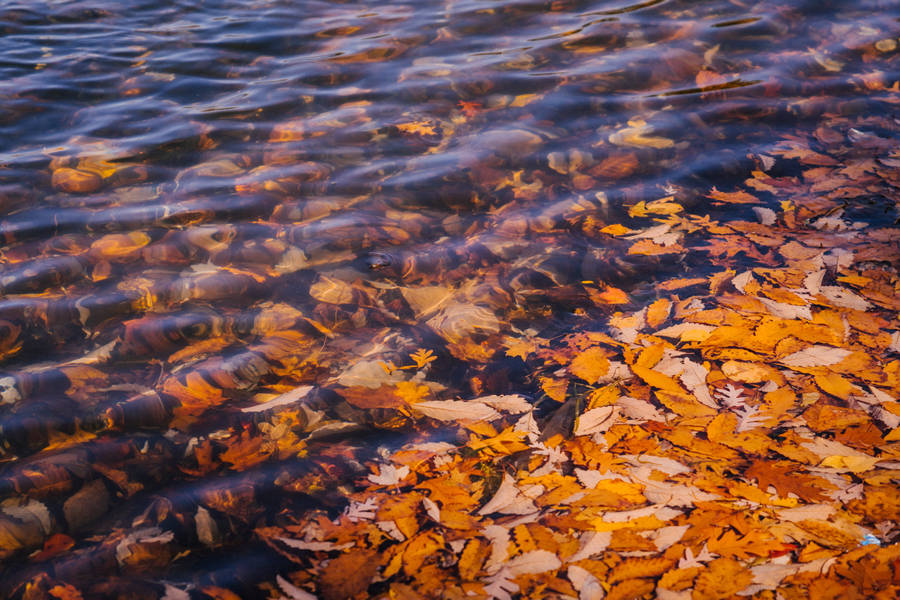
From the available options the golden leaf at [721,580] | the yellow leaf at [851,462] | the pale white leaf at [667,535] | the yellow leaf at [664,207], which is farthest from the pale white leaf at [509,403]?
the yellow leaf at [664,207]

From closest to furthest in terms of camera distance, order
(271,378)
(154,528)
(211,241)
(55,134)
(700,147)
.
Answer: (154,528), (271,378), (211,241), (700,147), (55,134)

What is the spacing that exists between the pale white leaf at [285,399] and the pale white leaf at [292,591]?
571mm

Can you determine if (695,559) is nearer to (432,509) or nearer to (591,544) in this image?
(591,544)

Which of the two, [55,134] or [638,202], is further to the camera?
[55,134]

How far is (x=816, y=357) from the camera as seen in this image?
73.2 inches

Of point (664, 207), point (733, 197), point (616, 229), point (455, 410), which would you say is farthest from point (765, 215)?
point (455, 410)

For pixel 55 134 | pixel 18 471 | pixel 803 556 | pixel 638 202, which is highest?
pixel 55 134

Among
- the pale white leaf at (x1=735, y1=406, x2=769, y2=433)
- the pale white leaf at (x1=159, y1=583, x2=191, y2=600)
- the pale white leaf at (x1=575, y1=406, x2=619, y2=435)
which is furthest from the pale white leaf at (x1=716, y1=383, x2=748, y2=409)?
the pale white leaf at (x1=159, y1=583, x2=191, y2=600)

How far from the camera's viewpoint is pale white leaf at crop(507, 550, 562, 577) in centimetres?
140

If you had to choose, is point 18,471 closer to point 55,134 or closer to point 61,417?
point 61,417

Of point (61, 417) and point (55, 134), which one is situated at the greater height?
point (55, 134)

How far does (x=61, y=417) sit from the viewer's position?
5.99ft

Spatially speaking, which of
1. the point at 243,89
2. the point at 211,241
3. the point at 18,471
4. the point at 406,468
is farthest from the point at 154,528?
the point at 243,89

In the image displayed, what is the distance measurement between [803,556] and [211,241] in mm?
2211
